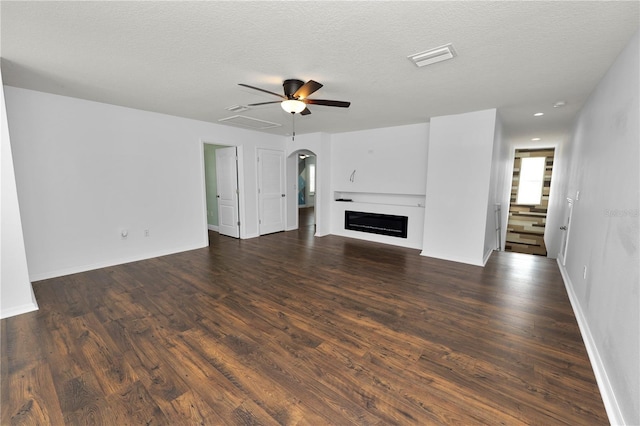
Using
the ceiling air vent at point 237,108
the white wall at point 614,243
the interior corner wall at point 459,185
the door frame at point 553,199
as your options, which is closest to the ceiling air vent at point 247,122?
the ceiling air vent at point 237,108

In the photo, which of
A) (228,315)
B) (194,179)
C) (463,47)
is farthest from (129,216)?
(463,47)

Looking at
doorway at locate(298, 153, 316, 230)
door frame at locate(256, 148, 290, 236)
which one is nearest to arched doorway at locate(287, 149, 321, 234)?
doorway at locate(298, 153, 316, 230)

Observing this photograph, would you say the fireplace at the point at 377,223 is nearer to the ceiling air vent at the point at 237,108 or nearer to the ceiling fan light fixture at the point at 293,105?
the ceiling air vent at the point at 237,108

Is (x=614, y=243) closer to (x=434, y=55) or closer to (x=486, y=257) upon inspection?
(x=434, y=55)

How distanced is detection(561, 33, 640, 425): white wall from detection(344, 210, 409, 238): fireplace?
2.86m

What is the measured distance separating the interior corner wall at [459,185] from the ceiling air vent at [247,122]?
306 cm

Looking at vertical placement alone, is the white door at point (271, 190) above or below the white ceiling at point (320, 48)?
below

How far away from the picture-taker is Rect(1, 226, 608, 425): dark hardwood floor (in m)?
1.65

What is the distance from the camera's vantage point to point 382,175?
5.81 metres

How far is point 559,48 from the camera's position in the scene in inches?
85.8

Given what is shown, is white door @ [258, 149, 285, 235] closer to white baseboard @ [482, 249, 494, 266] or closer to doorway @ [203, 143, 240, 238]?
doorway @ [203, 143, 240, 238]

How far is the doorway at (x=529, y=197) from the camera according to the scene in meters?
8.32

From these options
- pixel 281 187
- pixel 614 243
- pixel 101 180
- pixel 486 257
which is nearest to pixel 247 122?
pixel 281 187

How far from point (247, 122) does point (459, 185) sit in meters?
3.98
